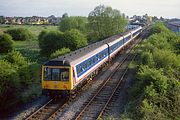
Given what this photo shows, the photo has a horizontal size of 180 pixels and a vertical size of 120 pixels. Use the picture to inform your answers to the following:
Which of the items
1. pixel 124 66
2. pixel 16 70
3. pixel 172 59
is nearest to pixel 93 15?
pixel 124 66

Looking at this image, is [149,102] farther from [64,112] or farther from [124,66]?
[124,66]

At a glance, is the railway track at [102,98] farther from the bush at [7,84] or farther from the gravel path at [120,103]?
the bush at [7,84]

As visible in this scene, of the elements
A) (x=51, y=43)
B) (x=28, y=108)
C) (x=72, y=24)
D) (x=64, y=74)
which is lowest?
(x=28, y=108)

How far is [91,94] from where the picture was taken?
73.4ft

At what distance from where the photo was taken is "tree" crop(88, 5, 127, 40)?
66.8 m

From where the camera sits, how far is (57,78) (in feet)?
64.5

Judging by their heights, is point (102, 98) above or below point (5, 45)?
below

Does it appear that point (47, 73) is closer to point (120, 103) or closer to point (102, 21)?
point (120, 103)

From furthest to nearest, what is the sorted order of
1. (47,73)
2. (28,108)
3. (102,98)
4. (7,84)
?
(102,98) → (7,84) → (47,73) → (28,108)

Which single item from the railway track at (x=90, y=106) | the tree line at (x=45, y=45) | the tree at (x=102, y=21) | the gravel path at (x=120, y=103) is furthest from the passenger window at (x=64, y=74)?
the tree at (x=102, y=21)

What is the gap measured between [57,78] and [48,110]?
220 cm

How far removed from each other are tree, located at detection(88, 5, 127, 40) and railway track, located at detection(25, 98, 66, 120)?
47.2 metres

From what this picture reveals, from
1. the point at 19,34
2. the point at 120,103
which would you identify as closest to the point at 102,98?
the point at 120,103

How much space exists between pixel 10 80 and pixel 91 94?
5.82 meters
